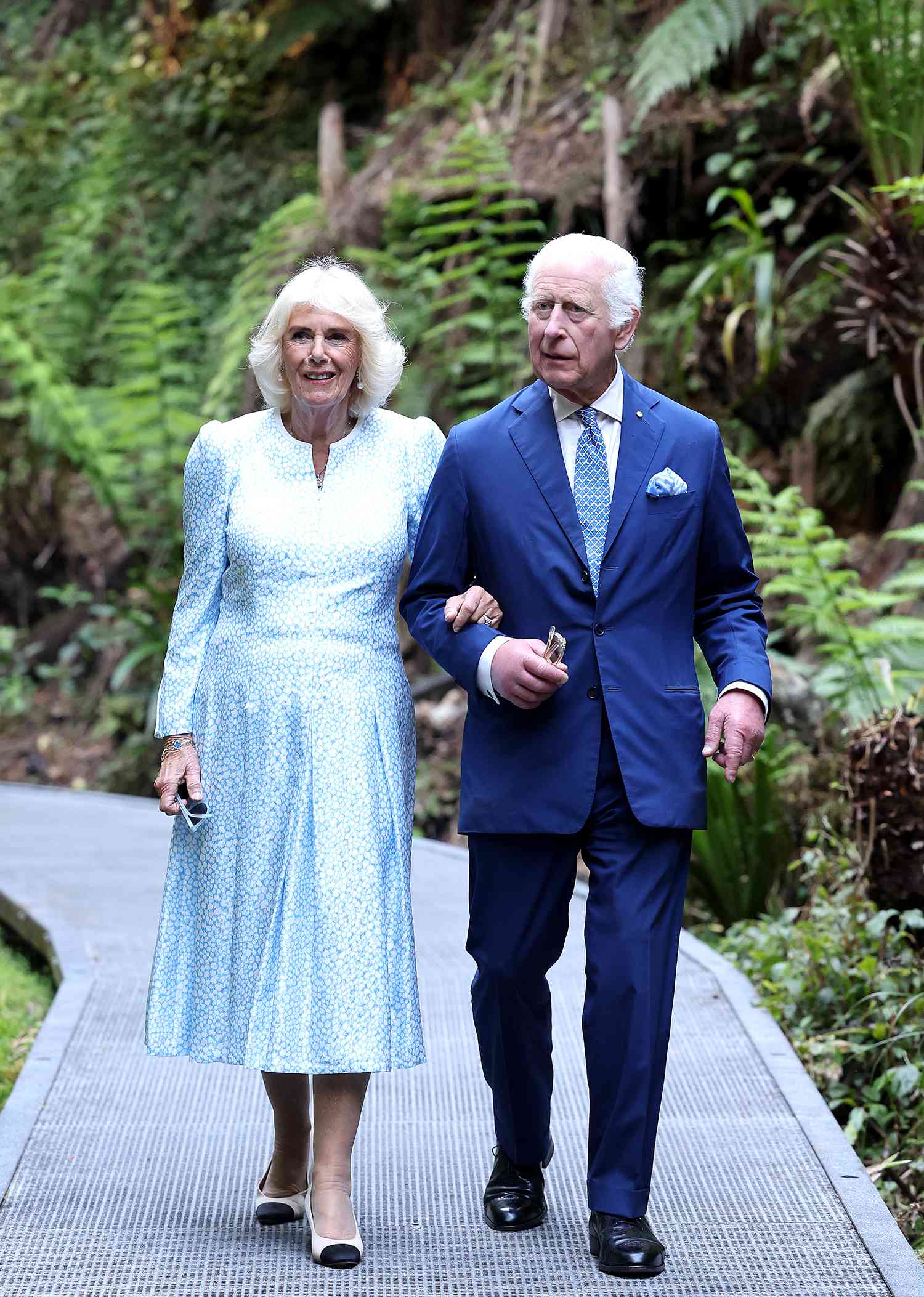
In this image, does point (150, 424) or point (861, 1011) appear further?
point (150, 424)

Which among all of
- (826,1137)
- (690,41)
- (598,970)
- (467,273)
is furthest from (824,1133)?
(467,273)

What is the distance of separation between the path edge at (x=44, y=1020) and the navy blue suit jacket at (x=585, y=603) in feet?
4.67

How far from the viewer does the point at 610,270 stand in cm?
314

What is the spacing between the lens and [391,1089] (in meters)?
4.31

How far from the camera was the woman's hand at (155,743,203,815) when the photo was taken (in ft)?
10.7

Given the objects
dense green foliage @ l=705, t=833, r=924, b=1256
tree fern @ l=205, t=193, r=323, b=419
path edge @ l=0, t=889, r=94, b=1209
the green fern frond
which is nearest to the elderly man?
path edge @ l=0, t=889, r=94, b=1209

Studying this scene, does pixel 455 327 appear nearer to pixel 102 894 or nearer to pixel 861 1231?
pixel 102 894

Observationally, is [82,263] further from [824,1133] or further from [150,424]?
[824,1133]

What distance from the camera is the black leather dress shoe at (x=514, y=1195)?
3.31 meters

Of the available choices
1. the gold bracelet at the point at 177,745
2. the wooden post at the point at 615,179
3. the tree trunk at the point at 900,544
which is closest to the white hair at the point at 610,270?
the gold bracelet at the point at 177,745

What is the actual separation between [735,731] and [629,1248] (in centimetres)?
98

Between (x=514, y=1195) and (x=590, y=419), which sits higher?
(x=590, y=419)

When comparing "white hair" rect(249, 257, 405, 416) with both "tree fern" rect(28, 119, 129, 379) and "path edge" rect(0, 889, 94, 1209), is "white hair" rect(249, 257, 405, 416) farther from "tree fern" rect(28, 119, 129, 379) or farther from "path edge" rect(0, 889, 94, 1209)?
"tree fern" rect(28, 119, 129, 379)

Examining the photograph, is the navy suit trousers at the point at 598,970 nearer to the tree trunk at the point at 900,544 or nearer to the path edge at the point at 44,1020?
the path edge at the point at 44,1020
